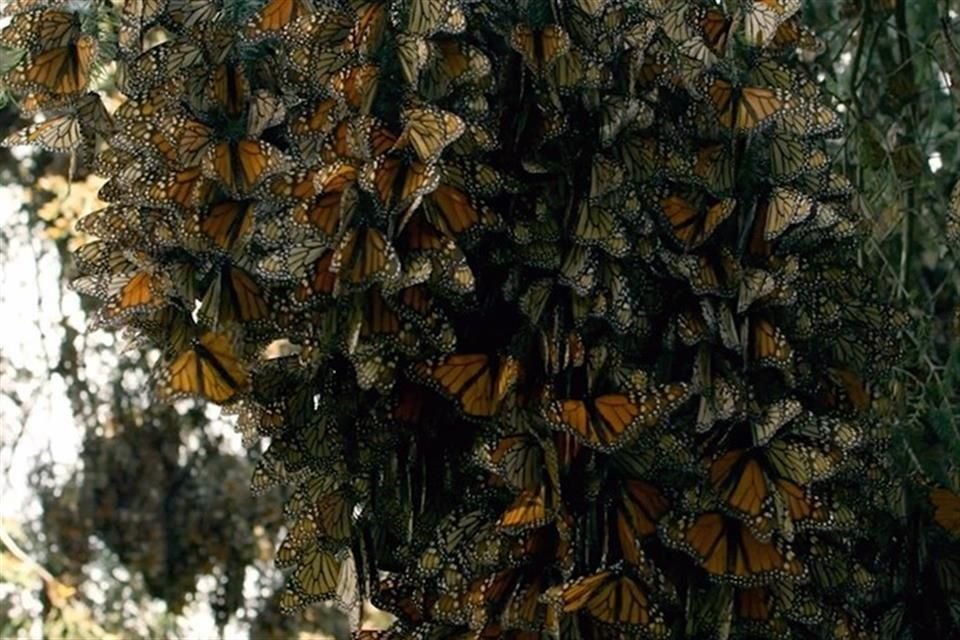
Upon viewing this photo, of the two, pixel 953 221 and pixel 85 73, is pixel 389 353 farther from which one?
pixel 953 221

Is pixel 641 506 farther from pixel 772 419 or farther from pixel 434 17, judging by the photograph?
pixel 434 17

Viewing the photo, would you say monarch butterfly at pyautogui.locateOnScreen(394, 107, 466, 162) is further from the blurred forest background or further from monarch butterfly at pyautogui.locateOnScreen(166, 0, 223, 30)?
the blurred forest background

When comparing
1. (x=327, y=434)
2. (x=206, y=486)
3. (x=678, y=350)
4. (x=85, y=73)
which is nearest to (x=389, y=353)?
(x=327, y=434)

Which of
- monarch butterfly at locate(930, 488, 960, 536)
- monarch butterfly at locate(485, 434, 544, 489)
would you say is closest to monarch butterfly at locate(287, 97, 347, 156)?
monarch butterfly at locate(485, 434, 544, 489)

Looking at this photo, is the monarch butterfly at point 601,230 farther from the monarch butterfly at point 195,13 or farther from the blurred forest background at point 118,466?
the blurred forest background at point 118,466

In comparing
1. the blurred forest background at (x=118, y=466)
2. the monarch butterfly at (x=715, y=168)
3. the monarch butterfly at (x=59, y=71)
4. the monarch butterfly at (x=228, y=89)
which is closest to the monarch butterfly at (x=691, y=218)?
the monarch butterfly at (x=715, y=168)
